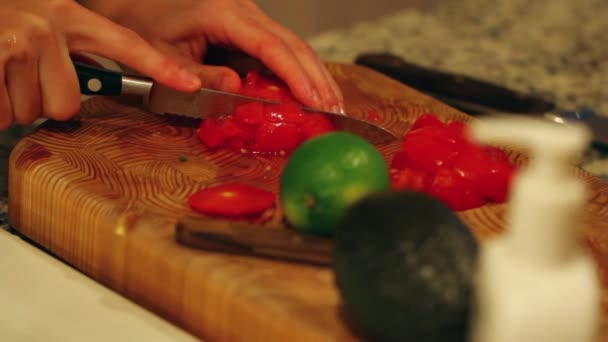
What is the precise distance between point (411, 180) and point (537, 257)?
0.49 metres

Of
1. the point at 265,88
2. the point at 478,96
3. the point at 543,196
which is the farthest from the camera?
the point at 478,96

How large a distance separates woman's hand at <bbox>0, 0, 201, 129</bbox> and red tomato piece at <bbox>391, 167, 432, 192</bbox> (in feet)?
1.24

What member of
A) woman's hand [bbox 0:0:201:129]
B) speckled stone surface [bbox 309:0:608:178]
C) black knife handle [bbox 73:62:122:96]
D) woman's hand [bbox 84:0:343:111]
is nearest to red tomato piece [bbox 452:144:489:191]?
woman's hand [bbox 84:0:343:111]

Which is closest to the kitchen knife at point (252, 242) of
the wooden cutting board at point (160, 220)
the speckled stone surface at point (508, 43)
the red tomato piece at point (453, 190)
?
the wooden cutting board at point (160, 220)

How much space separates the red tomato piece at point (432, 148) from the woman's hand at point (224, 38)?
252 millimetres

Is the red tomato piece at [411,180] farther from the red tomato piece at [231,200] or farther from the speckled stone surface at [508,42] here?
the speckled stone surface at [508,42]

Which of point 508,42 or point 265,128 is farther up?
point 508,42

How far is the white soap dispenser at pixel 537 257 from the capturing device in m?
0.75

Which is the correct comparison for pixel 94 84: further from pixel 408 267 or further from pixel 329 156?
pixel 408 267

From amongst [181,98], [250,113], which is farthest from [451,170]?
[181,98]

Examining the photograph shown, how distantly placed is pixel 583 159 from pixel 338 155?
89 cm

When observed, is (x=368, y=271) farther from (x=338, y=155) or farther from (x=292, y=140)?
(x=292, y=140)

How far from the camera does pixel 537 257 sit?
773 mm

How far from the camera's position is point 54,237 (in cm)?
124
